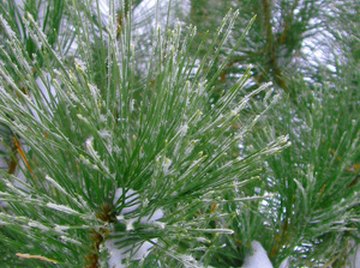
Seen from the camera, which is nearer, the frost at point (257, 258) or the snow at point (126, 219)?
the snow at point (126, 219)

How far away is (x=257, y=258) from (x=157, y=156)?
512mm

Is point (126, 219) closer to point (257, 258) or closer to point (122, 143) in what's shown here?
point (122, 143)

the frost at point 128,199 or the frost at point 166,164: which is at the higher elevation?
the frost at point 166,164

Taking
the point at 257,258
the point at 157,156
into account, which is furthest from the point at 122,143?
the point at 257,258

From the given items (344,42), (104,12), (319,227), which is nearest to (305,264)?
(319,227)

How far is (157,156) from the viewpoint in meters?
0.72

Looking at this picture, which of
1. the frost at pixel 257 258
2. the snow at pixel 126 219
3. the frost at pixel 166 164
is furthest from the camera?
the frost at pixel 257 258

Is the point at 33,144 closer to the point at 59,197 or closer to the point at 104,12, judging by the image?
the point at 59,197

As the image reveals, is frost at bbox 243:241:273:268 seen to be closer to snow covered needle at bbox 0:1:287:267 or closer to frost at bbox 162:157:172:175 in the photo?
snow covered needle at bbox 0:1:287:267

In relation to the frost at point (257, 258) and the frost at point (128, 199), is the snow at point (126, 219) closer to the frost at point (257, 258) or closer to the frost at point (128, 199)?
the frost at point (128, 199)

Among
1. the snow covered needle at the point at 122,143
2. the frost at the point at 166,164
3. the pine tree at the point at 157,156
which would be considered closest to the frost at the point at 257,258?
the pine tree at the point at 157,156

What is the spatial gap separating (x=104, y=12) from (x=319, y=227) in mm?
849

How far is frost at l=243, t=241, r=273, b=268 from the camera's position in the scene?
44.8 inches

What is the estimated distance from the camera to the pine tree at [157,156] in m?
0.71
